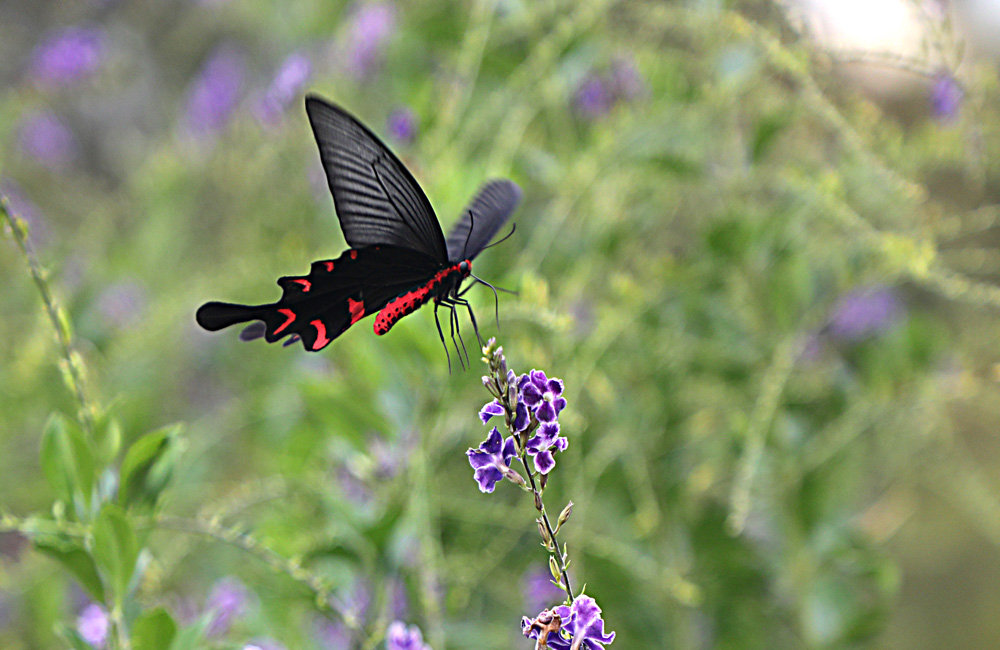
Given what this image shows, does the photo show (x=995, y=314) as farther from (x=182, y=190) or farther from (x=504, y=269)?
(x=182, y=190)

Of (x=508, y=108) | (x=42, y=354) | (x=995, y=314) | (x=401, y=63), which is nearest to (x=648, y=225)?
(x=508, y=108)

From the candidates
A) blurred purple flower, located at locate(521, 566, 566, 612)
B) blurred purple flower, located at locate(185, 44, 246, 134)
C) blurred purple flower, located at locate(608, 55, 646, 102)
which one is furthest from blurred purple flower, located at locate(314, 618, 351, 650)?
blurred purple flower, located at locate(185, 44, 246, 134)

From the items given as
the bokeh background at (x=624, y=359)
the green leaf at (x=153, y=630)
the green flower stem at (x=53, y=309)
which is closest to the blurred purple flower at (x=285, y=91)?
the bokeh background at (x=624, y=359)

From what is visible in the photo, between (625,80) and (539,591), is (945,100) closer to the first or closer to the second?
(625,80)

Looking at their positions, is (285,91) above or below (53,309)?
above

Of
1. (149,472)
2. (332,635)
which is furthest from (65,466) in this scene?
→ (332,635)

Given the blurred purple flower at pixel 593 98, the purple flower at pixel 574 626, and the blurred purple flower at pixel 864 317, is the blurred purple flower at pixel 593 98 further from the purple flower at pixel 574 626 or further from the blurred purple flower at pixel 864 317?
the purple flower at pixel 574 626

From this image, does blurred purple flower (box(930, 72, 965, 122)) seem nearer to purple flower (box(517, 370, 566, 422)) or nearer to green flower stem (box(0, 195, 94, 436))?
purple flower (box(517, 370, 566, 422))
